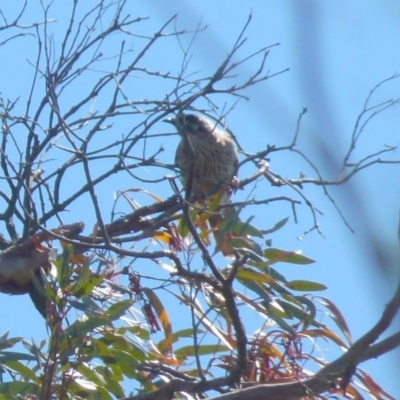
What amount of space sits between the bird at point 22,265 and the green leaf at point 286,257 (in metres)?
0.66

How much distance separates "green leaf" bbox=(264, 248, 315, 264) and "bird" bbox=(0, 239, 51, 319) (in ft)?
2.15

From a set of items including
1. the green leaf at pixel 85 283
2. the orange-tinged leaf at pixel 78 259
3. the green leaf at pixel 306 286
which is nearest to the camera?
the green leaf at pixel 85 283

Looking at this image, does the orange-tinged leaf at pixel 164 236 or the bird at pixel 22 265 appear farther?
the orange-tinged leaf at pixel 164 236

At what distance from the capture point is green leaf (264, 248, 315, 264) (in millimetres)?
2537

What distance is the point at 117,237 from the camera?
8.64 ft

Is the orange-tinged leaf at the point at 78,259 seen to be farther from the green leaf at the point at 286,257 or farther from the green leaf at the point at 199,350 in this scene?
the green leaf at the point at 286,257

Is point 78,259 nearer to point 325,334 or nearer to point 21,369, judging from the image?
point 21,369

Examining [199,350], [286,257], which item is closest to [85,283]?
[199,350]

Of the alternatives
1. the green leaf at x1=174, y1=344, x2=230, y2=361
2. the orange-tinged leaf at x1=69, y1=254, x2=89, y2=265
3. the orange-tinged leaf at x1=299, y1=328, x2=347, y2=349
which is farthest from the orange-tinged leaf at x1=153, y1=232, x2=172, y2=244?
the orange-tinged leaf at x1=299, y1=328, x2=347, y2=349

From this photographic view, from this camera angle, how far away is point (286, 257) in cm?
255

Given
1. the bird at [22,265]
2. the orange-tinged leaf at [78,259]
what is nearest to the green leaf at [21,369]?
the bird at [22,265]

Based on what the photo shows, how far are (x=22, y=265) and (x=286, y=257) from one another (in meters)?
0.77

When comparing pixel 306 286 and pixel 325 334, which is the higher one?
pixel 306 286

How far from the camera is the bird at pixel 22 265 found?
259 centimetres
